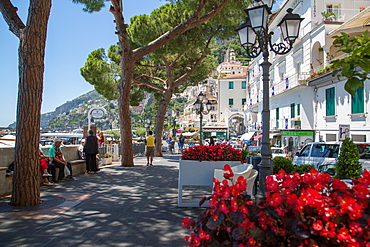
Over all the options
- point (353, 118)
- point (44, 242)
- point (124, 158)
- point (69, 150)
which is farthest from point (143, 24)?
point (44, 242)

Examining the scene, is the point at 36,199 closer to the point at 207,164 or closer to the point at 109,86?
the point at 207,164

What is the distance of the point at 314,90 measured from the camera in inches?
843

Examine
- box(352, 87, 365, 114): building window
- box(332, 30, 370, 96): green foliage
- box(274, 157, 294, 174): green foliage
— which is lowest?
box(274, 157, 294, 174): green foliage

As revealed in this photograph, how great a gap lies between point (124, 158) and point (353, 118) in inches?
490

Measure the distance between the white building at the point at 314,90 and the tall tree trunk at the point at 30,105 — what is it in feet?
50.0

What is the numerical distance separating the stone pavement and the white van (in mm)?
5294

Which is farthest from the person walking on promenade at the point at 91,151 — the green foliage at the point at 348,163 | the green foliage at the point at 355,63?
the green foliage at the point at 355,63

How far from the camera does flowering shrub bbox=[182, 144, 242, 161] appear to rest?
582cm

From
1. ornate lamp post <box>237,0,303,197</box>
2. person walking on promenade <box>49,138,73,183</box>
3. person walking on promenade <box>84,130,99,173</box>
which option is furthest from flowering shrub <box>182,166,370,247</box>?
person walking on promenade <box>84,130,99,173</box>

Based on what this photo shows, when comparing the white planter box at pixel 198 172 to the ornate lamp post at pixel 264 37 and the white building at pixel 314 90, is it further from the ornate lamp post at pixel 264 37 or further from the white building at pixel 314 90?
the white building at pixel 314 90

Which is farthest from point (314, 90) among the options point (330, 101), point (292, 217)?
point (292, 217)

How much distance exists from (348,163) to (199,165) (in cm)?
332

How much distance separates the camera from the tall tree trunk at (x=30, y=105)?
18.9 feet

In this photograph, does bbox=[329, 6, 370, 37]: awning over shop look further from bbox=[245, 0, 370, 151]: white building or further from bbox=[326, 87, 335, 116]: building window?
bbox=[326, 87, 335, 116]: building window
